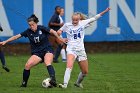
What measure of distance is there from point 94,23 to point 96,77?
943cm

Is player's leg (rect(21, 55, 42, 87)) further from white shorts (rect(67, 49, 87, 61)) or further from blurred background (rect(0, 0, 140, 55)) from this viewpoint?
blurred background (rect(0, 0, 140, 55))

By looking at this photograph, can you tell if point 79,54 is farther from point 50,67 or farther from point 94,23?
point 94,23

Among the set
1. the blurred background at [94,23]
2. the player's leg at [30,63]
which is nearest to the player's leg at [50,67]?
the player's leg at [30,63]

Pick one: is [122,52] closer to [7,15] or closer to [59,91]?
[7,15]

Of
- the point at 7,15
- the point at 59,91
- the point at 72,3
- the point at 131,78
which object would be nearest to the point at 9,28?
the point at 7,15

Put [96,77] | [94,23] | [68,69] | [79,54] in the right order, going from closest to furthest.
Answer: [68,69]
[79,54]
[96,77]
[94,23]

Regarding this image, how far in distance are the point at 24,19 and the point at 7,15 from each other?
78 cm

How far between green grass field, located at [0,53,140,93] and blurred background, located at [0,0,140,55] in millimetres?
2070

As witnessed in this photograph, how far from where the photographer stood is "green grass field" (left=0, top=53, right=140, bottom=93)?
42.1ft

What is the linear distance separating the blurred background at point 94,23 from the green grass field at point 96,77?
207 centimetres

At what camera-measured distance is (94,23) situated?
2486 centimetres

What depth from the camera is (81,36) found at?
13086mm

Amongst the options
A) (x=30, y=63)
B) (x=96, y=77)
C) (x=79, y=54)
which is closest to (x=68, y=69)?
(x=79, y=54)

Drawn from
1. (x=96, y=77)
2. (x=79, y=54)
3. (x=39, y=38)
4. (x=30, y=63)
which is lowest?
(x=96, y=77)
